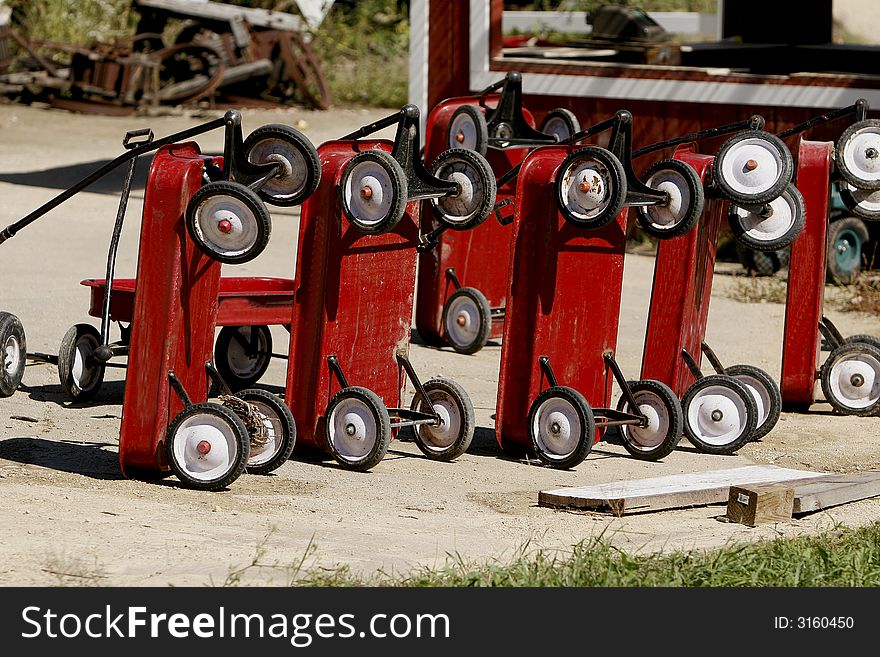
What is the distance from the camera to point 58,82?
2073 cm

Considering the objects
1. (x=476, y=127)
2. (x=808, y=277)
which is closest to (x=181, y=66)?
(x=476, y=127)

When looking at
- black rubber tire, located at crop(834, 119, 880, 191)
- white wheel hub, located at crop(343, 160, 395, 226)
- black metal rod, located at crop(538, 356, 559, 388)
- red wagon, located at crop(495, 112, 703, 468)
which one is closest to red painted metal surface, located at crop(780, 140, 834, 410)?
black rubber tire, located at crop(834, 119, 880, 191)

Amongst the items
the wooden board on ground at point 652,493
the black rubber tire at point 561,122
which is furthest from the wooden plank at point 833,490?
the black rubber tire at point 561,122

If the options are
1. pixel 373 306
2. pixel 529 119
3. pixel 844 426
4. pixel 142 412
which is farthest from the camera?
pixel 529 119

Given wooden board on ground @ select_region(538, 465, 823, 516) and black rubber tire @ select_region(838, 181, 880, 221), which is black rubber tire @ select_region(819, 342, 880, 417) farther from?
wooden board on ground @ select_region(538, 465, 823, 516)

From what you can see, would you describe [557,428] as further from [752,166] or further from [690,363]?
[752,166]

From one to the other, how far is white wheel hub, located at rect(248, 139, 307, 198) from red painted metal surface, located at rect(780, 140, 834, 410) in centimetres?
327

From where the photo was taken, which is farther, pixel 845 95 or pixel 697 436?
pixel 845 95

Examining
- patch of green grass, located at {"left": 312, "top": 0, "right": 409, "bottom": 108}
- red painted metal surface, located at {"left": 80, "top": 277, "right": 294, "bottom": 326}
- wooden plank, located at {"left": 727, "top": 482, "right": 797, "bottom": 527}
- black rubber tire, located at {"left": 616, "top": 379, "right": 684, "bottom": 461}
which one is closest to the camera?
wooden plank, located at {"left": 727, "top": 482, "right": 797, "bottom": 527}

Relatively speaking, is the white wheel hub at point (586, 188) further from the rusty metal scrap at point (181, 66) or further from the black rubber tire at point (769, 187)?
the rusty metal scrap at point (181, 66)

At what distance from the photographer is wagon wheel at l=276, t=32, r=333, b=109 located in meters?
21.1
